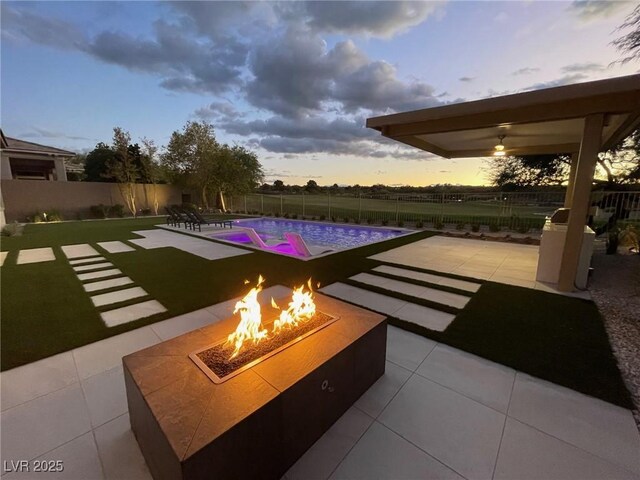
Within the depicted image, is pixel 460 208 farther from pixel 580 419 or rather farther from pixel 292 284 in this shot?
pixel 580 419

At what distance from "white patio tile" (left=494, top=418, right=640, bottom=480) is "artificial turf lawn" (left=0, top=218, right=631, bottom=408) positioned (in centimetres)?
77

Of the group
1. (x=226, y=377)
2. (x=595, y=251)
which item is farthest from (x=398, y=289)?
(x=595, y=251)

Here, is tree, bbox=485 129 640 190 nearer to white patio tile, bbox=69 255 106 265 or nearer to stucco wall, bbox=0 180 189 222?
white patio tile, bbox=69 255 106 265

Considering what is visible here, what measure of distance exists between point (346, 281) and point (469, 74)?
649cm

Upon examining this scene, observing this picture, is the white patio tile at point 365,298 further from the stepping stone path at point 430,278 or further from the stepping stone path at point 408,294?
the stepping stone path at point 430,278

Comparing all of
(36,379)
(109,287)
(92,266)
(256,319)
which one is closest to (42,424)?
(36,379)

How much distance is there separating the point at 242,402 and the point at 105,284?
183 inches

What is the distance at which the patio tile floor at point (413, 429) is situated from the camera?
153 cm

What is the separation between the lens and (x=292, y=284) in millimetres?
4730

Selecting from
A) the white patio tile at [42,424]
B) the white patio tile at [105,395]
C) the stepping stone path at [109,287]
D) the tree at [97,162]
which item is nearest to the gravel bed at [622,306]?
the white patio tile at [105,395]

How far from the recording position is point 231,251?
23.5 feet

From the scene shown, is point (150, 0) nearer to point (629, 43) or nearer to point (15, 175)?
point (629, 43)

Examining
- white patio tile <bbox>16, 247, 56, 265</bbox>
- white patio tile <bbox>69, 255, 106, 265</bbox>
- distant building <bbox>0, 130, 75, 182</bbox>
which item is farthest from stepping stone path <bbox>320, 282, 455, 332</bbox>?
distant building <bbox>0, 130, 75, 182</bbox>

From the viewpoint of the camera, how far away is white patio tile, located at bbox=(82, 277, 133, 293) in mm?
4367
